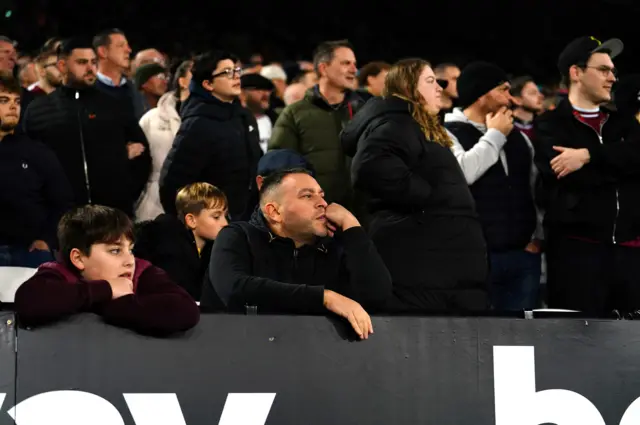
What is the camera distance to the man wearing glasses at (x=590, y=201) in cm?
763

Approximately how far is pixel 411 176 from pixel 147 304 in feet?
6.94

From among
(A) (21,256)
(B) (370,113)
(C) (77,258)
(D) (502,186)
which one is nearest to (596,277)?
(D) (502,186)

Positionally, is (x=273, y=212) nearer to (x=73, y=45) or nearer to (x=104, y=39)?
(x=73, y=45)

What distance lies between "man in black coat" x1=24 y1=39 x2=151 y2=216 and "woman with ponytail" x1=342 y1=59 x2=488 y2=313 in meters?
1.89

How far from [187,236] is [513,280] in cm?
212

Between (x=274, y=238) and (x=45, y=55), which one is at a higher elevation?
(x=45, y=55)

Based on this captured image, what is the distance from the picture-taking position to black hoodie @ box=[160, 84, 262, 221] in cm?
802

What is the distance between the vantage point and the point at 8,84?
754 cm

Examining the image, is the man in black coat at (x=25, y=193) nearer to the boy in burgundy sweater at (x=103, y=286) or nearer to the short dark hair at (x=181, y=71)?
the short dark hair at (x=181, y=71)

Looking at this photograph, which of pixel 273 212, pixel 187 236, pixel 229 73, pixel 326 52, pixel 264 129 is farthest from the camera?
pixel 264 129

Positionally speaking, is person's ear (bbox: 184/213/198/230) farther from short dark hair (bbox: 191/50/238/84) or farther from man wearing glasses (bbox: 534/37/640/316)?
man wearing glasses (bbox: 534/37/640/316)

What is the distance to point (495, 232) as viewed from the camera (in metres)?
7.86

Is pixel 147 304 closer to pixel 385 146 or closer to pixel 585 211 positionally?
pixel 385 146

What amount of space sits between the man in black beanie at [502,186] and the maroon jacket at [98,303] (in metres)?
2.99
